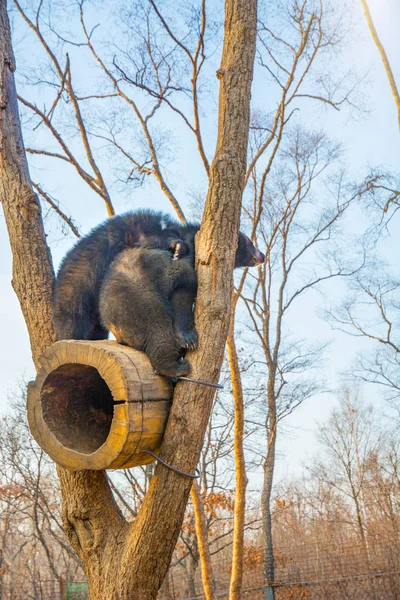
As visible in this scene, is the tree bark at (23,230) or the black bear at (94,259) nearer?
the black bear at (94,259)

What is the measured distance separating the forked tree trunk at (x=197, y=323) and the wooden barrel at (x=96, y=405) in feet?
0.38

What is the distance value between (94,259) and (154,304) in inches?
26.2

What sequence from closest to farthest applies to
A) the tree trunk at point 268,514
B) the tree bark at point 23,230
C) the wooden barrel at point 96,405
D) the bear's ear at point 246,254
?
the wooden barrel at point 96,405
the tree bark at point 23,230
the bear's ear at point 246,254
the tree trunk at point 268,514

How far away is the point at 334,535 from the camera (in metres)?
14.8

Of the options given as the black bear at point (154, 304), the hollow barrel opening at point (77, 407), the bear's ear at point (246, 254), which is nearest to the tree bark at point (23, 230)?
the hollow barrel opening at point (77, 407)

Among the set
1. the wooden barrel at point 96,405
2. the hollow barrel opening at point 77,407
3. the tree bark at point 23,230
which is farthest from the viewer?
the tree bark at point 23,230

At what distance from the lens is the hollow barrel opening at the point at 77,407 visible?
9.25ft

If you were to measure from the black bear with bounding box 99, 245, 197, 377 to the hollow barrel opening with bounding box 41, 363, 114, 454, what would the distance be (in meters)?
0.30

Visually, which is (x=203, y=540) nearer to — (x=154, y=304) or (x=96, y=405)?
(x=96, y=405)

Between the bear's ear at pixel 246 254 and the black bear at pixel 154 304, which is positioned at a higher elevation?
the bear's ear at pixel 246 254

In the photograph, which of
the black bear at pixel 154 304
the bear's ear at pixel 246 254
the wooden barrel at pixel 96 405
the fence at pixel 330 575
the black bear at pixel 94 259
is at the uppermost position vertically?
the bear's ear at pixel 246 254

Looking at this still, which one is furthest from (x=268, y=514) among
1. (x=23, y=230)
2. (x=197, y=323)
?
(x=197, y=323)

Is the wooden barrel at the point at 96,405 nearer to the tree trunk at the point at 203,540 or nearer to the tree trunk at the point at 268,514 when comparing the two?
the tree trunk at the point at 203,540

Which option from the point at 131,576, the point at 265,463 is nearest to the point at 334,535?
the point at 265,463
